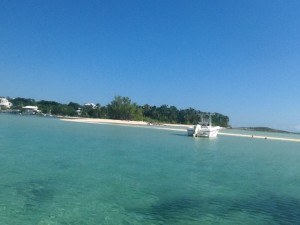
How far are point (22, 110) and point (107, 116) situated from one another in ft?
166

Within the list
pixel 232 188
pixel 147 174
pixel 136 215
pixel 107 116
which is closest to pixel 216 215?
pixel 136 215

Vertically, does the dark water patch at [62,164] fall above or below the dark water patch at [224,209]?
above

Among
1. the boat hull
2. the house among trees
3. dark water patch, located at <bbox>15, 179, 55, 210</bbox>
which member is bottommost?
dark water patch, located at <bbox>15, 179, 55, 210</bbox>

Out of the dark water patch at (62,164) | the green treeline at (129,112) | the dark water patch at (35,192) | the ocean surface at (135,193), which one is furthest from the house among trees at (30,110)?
the dark water patch at (35,192)

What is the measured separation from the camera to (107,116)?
143750 mm

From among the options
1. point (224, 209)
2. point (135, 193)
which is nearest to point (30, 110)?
point (135, 193)

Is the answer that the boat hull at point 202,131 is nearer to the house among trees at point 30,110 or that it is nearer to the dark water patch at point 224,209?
the dark water patch at point 224,209

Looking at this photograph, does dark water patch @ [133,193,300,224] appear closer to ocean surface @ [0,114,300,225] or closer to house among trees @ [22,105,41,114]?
ocean surface @ [0,114,300,225]

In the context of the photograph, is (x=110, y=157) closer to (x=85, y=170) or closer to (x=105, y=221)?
(x=85, y=170)

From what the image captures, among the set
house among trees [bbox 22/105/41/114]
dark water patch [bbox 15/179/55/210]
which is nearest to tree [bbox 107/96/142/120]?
house among trees [bbox 22/105/41/114]

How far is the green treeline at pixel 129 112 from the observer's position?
140 m

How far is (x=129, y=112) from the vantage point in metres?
140

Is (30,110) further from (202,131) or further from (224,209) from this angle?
(224,209)

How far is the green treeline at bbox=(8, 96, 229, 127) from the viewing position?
140m
